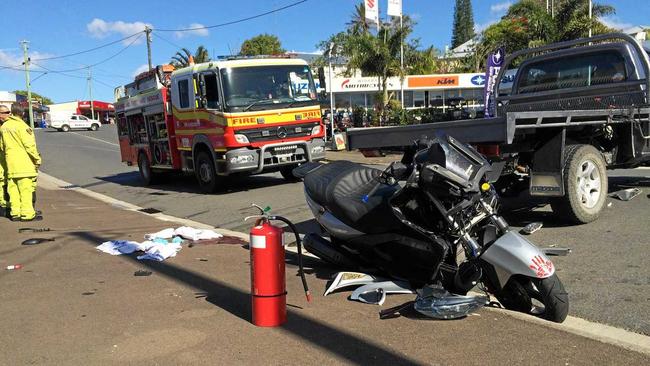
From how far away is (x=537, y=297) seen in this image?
3.92m

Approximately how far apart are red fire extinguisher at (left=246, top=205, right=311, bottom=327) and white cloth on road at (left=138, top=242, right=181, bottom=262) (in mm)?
2502

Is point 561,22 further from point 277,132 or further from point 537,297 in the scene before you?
point 537,297

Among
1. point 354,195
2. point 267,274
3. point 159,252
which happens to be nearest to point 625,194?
point 354,195

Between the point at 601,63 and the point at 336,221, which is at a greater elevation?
the point at 601,63

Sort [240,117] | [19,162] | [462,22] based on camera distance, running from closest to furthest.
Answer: [19,162] < [240,117] < [462,22]

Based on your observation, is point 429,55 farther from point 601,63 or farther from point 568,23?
point 601,63

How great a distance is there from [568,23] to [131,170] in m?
20.9

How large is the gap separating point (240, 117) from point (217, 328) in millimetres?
8086

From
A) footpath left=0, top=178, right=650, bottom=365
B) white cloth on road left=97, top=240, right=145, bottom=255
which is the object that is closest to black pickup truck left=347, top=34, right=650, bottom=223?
footpath left=0, top=178, right=650, bottom=365

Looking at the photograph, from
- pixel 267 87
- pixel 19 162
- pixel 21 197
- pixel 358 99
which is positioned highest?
pixel 358 99

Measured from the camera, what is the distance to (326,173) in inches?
215

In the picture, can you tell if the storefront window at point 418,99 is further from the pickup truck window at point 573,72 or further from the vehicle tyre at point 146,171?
the pickup truck window at point 573,72

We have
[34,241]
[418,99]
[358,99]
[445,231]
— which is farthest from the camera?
[418,99]

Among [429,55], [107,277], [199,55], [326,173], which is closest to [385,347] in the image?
[326,173]
